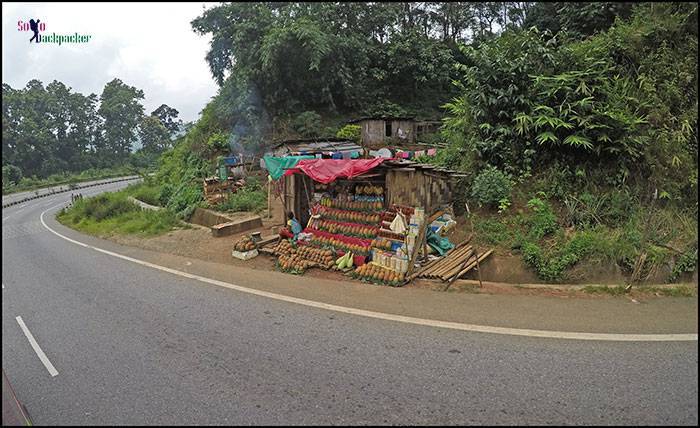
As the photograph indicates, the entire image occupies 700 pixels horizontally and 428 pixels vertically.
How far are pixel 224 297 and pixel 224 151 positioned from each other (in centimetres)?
1647

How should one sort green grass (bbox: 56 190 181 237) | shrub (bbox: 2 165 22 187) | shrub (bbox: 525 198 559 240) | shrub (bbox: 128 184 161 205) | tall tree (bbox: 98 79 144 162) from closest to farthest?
shrub (bbox: 2 165 22 187), shrub (bbox: 525 198 559 240), green grass (bbox: 56 190 181 237), shrub (bbox: 128 184 161 205), tall tree (bbox: 98 79 144 162)

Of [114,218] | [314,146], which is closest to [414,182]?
[314,146]

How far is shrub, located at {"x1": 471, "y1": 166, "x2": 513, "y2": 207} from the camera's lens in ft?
27.3

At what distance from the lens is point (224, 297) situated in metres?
5.98

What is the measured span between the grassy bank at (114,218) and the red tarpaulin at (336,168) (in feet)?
23.0

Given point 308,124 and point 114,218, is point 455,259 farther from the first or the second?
point 308,124

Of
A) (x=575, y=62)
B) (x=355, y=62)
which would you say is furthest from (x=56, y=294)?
(x=355, y=62)

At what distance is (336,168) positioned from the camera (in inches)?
305

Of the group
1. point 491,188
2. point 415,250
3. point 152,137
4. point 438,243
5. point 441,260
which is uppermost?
point 152,137

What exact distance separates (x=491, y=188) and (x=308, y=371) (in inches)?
244

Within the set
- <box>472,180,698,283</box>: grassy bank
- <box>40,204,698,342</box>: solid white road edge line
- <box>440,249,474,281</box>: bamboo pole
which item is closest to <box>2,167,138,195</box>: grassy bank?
<box>40,204,698,342</box>: solid white road edge line

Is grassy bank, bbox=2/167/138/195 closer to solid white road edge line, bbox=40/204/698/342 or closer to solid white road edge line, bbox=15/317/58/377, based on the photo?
solid white road edge line, bbox=15/317/58/377

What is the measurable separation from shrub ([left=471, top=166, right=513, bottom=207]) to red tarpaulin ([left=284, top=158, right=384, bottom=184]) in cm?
247

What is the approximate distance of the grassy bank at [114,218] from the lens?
13.1m
